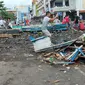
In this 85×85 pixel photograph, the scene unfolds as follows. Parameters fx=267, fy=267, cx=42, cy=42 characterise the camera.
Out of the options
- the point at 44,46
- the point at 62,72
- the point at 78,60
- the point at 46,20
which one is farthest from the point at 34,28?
the point at 62,72

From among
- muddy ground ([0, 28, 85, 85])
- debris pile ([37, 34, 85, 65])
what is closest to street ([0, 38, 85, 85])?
muddy ground ([0, 28, 85, 85])

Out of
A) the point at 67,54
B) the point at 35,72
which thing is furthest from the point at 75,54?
the point at 35,72

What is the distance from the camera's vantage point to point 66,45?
38.3ft

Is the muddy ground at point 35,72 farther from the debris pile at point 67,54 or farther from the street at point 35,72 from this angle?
the debris pile at point 67,54

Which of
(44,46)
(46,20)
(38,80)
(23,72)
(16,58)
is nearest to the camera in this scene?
(38,80)

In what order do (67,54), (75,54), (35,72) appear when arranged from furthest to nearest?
(67,54) < (75,54) < (35,72)

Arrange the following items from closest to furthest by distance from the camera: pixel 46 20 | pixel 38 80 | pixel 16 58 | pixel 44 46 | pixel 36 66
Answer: pixel 38 80 → pixel 36 66 → pixel 16 58 → pixel 44 46 → pixel 46 20

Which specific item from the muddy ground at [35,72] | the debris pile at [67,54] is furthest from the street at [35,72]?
the debris pile at [67,54]

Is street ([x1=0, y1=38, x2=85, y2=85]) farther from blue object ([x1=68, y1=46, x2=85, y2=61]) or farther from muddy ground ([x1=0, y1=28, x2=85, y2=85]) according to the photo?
blue object ([x1=68, y1=46, x2=85, y2=61])

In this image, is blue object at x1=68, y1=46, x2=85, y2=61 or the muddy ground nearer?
the muddy ground

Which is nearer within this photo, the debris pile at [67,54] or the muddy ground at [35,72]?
the muddy ground at [35,72]

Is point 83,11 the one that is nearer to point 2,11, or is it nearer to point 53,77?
point 2,11

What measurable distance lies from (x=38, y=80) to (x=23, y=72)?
3.76 ft

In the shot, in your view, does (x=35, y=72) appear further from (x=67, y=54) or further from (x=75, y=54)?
(x=67, y=54)
